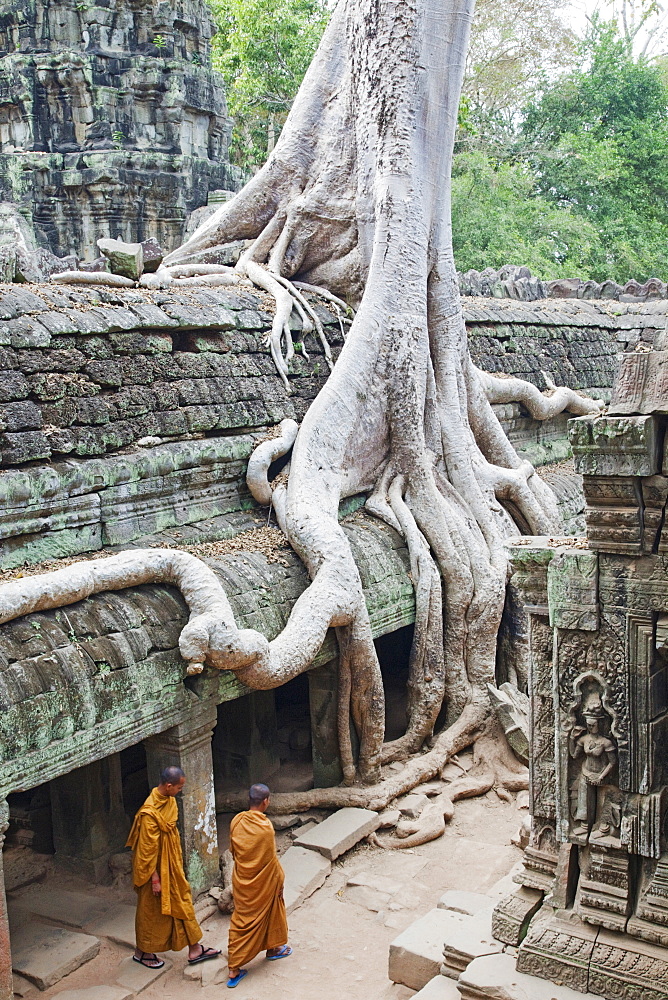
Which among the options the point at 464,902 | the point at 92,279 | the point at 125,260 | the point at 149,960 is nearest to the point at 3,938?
the point at 149,960

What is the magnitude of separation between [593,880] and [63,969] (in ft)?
8.13

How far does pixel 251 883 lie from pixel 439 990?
103 centimetres

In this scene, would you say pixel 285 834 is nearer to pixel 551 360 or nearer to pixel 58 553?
pixel 58 553

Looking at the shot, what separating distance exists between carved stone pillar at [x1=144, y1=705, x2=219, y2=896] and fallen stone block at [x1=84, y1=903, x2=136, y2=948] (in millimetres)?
358

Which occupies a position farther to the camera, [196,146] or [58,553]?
[196,146]

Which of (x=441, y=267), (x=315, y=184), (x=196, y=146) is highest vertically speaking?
(x=196, y=146)

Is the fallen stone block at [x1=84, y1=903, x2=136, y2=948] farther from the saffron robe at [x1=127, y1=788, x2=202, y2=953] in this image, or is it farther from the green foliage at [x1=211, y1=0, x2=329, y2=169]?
the green foliage at [x1=211, y1=0, x2=329, y2=169]

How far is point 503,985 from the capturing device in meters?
3.68

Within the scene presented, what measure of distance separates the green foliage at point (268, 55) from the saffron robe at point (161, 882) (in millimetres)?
15852

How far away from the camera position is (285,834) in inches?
231

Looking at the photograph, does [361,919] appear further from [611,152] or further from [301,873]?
[611,152]

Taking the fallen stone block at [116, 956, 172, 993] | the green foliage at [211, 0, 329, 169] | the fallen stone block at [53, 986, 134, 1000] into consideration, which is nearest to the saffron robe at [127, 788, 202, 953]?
the fallen stone block at [116, 956, 172, 993]

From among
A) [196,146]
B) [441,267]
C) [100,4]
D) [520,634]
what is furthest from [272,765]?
[100,4]

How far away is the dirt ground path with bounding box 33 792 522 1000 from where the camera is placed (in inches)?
177
